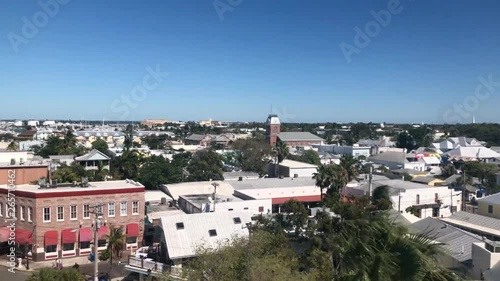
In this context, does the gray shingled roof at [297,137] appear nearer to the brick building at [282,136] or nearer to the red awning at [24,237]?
the brick building at [282,136]

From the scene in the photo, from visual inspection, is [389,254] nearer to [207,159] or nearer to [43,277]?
[43,277]

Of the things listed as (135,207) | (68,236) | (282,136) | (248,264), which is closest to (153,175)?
(135,207)

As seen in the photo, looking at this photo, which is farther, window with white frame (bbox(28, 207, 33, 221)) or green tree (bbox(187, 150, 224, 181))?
green tree (bbox(187, 150, 224, 181))

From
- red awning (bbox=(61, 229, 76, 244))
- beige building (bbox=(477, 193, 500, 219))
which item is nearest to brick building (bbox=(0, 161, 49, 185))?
red awning (bbox=(61, 229, 76, 244))

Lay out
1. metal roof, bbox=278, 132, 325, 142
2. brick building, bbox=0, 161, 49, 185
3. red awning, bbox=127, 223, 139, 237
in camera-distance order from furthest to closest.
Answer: metal roof, bbox=278, 132, 325, 142, brick building, bbox=0, 161, 49, 185, red awning, bbox=127, 223, 139, 237

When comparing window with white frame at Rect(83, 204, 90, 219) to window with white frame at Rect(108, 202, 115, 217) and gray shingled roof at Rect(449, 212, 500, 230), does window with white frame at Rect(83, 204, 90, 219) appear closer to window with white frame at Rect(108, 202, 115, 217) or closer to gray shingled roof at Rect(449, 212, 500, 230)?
window with white frame at Rect(108, 202, 115, 217)

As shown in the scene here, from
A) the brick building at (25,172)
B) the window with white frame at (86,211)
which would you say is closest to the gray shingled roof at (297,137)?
the brick building at (25,172)

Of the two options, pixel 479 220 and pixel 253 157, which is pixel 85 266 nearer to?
pixel 479 220
